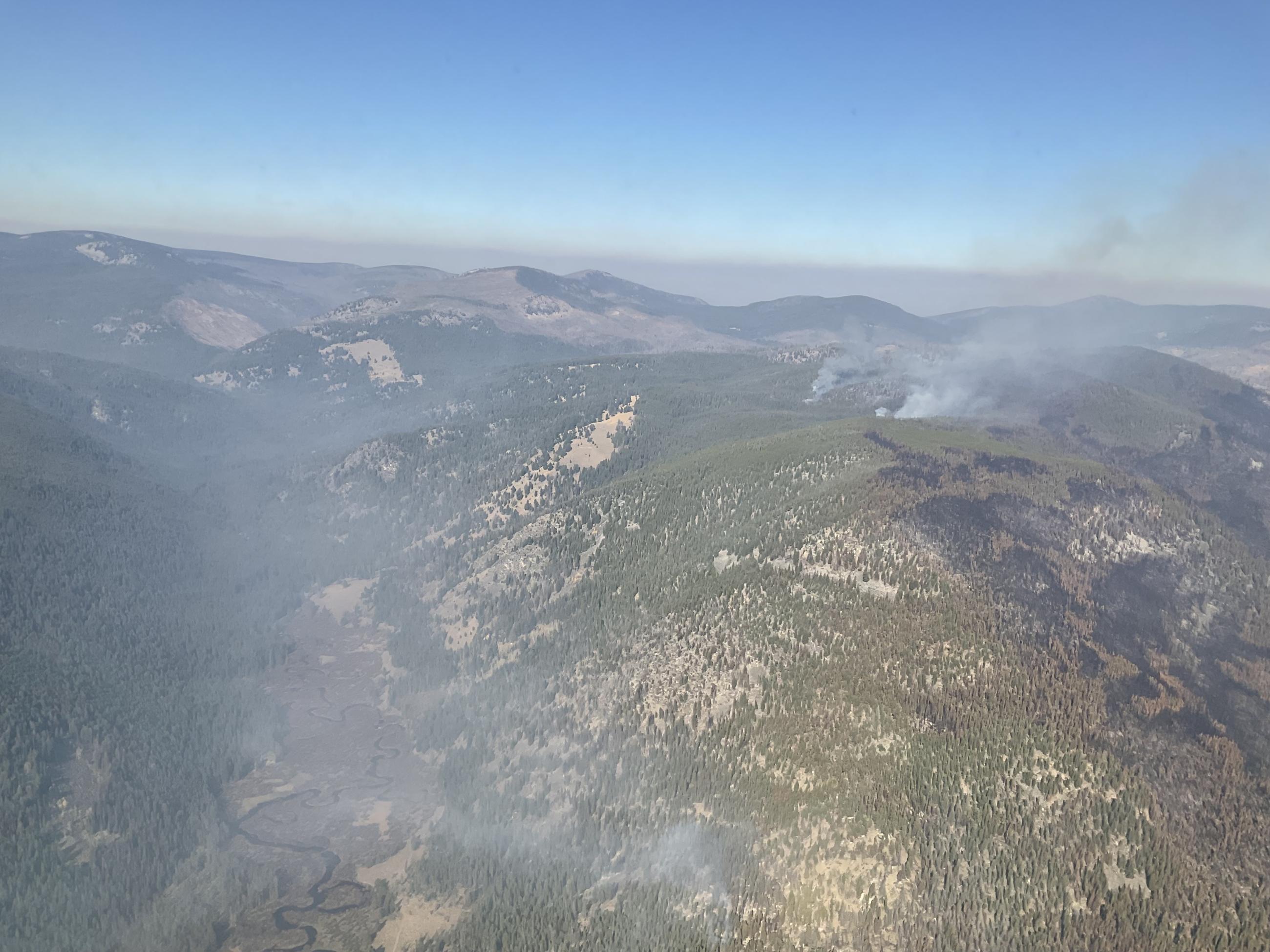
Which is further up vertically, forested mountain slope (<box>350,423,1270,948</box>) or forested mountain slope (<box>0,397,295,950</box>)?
forested mountain slope (<box>350,423,1270,948</box>)

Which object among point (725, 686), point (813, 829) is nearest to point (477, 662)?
point (725, 686)

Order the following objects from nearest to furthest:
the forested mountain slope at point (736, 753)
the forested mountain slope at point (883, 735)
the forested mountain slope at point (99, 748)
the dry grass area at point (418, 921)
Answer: the forested mountain slope at point (883, 735), the forested mountain slope at point (736, 753), the dry grass area at point (418, 921), the forested mountain slope at point (99, 748)

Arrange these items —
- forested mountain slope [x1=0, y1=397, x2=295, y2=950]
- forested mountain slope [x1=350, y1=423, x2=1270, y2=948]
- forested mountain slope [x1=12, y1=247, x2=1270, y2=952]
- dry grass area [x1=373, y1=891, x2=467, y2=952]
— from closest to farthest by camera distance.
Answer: forested mountain slope [x1=350, y1=423, x2=1270, y2=948]
forested mountain slope [x1=12, y1=247, x2=1270, y2=952]
dry grass area [x1=373, y1=891, x2=467, y2=952]
forested mountain slope [x1=0, y1=397, x2=295, y2=950]

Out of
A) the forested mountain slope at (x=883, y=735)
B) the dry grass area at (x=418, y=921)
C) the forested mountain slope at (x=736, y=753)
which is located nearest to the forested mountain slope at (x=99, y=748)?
the forested mountain slope at (x=736, y=753)

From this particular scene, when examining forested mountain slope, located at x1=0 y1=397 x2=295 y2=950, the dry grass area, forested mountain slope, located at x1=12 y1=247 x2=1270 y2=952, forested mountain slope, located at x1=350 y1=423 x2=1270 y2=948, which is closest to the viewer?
forested mountain slope, located at x1=350 y1=423 x2=1270 y2=948

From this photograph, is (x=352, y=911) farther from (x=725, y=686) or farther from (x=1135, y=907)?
(x=1135, y=907)

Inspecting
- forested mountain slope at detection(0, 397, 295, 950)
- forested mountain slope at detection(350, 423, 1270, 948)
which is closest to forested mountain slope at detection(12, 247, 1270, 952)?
forested mountain slope at detection(350, 423, 1270, 948)

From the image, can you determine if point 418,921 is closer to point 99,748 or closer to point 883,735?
point 883,735

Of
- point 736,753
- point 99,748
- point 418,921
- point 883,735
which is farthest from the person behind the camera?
point 99,748

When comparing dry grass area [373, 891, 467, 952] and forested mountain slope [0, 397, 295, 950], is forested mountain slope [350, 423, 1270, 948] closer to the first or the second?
dry grass area [373, 891, 467, 952]

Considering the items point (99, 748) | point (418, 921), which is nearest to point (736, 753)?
point (418, 921)

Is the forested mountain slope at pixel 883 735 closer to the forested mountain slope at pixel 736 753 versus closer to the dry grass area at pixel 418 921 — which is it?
the forested mountain slope at pixel 736 753

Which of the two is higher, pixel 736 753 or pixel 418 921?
pixel 736 753
